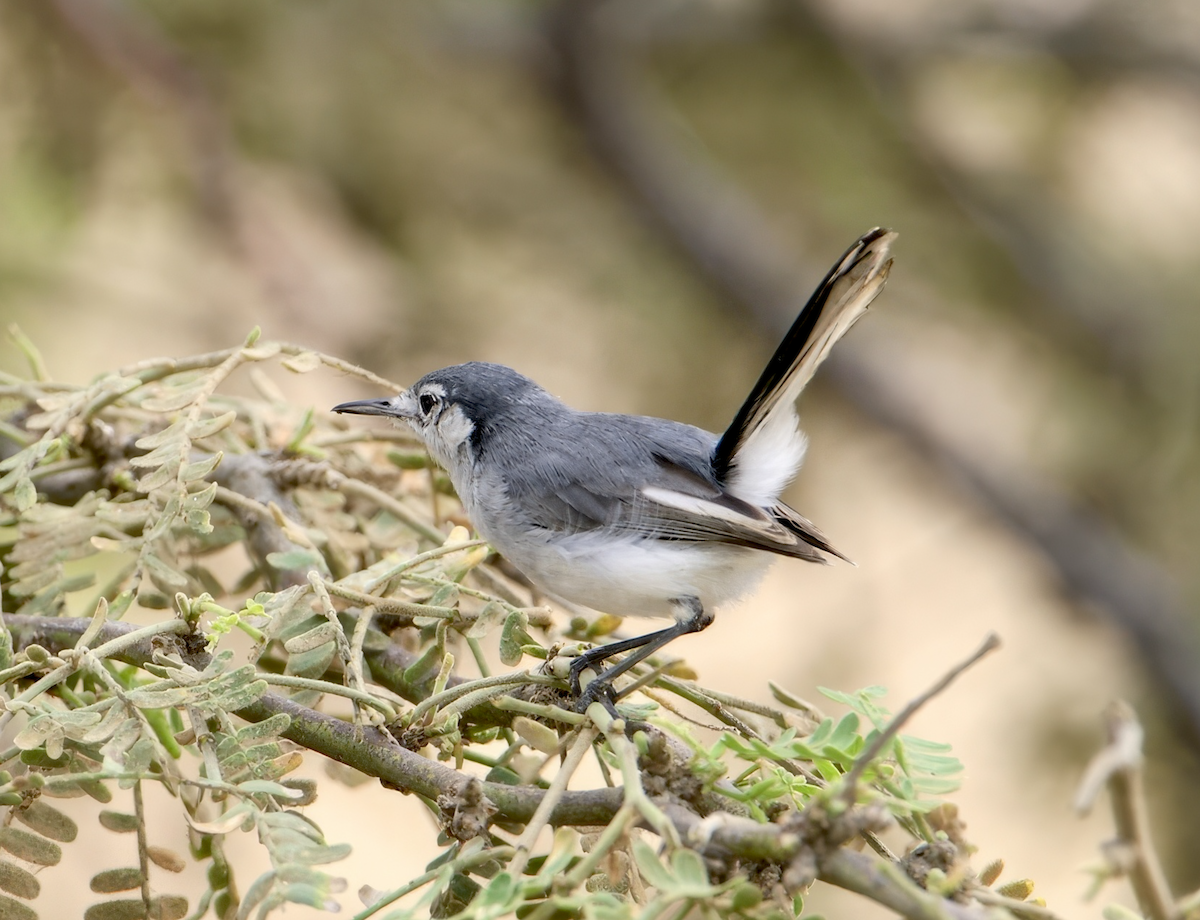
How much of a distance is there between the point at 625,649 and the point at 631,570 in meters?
0.15

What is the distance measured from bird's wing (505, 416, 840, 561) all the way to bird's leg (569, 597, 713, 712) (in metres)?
0.11

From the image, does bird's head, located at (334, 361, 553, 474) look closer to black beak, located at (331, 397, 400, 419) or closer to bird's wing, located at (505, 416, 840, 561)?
black beak, located at (331, 397, 400, 419)

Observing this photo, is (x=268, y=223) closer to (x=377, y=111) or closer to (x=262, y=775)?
(x=377, y=111)

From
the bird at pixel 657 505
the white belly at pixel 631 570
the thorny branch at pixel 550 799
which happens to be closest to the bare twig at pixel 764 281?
the bird at pixel 657 505

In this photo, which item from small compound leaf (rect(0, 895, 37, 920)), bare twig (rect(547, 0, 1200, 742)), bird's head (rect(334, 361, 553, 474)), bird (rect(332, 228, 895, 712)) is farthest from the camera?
bare twig (rect(547, 0, 1200, 742))

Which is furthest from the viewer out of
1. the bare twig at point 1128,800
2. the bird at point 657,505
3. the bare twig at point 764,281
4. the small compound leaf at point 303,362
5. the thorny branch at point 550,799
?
the bare twig at point 764,281

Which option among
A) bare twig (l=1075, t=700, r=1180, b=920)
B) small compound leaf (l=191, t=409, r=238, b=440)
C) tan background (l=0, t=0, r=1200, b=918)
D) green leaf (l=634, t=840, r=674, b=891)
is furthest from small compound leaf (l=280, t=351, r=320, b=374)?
tan background (l=0, t=0, r=1200, b=918)

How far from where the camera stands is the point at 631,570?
5.59 feet

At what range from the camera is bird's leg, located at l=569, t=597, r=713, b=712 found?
121 centimetres

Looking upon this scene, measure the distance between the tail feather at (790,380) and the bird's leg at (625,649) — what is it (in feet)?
0.64

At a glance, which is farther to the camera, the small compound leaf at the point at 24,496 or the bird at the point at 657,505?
the bird at the point at 657,505

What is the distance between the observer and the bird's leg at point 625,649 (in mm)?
1212

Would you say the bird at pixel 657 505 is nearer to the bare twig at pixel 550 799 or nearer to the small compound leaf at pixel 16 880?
the bare twig at pixel 550 799

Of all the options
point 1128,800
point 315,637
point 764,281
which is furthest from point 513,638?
point 764,281
